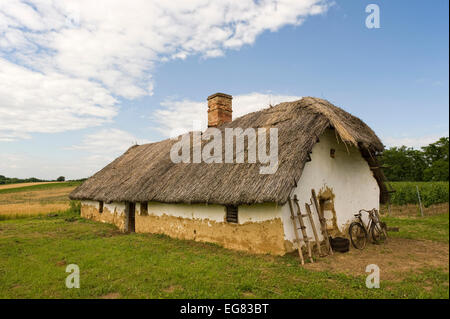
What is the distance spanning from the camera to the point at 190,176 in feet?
33.0

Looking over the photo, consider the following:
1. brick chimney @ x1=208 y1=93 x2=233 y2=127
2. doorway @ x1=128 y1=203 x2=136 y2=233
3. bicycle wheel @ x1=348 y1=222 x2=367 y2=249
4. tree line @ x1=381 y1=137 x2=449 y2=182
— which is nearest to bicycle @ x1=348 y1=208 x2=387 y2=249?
bicycle wheel @ x1=348 y1=222 x2=367 y2=249

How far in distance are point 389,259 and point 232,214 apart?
430cm

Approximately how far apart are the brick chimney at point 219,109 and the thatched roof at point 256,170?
963mm

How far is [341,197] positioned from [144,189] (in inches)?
301

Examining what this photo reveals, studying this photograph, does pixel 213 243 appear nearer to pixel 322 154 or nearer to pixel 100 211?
pixel 322 154

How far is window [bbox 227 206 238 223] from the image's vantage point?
8188 mm

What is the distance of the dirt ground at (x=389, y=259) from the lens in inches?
233

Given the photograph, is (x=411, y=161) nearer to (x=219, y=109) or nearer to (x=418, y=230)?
(x=418, y=230)

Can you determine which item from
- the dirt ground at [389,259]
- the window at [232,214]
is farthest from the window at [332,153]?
the window at [232,214]

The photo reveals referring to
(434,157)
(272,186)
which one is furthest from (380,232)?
(434,157)

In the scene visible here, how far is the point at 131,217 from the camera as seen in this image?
508 inches

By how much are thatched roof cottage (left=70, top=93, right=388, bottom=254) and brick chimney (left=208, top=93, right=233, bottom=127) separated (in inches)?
23.7

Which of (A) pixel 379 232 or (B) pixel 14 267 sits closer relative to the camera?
(B) pixel 14 267
